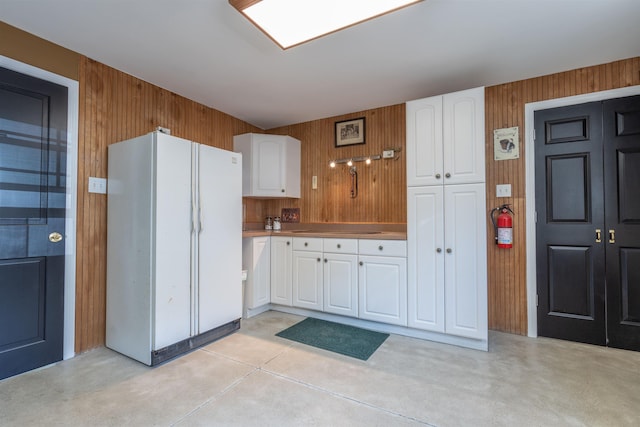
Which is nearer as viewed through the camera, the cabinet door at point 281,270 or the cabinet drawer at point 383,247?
the cabinet drawer at point 383,247

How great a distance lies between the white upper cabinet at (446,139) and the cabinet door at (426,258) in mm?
160

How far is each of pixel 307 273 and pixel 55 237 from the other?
7.16 feet

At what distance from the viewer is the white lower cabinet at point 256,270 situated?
10.8ft

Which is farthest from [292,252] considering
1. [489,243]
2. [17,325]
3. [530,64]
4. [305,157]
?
[530,64]

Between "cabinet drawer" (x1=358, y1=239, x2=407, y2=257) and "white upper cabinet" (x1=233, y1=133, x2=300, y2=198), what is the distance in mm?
1361

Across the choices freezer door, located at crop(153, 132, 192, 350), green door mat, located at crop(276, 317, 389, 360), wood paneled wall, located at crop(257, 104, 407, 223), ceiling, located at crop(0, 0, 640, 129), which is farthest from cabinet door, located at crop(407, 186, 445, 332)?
freezer door, located at crop(153, 132, 192, 350)

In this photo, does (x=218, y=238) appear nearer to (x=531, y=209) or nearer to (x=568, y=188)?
(x=531, y=209)

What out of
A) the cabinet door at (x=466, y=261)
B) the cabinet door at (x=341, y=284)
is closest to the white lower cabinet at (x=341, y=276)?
the cabinet door at (x=341, y=284)

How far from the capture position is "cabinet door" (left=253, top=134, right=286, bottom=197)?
370 cm

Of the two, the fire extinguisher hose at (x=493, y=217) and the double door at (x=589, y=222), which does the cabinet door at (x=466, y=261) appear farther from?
the double door at (x=589, y=222)

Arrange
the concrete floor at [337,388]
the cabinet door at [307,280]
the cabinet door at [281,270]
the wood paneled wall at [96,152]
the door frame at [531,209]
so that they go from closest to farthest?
the concrete floor at [337,388], the wood paneled wall at [96,152], the door frame at [531,209], the cabinet door at [307,280], the cabinet door at [281,270]

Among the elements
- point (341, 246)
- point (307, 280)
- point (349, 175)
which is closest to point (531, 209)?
point (341, 246)

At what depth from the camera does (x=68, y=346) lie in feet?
7.57

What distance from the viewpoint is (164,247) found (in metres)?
2.28
